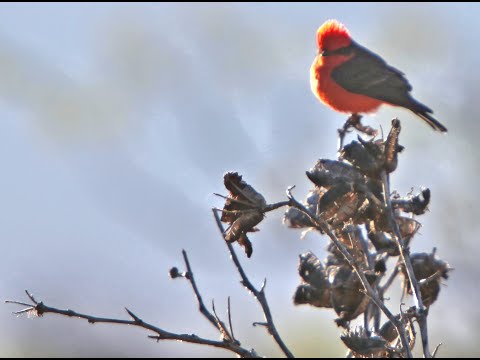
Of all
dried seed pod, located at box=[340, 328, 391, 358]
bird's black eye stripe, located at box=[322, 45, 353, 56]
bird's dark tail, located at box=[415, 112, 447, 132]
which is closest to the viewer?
dried seed pod, located at box=[340, 328, 391, 358]

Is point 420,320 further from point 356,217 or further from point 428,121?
point 428,121

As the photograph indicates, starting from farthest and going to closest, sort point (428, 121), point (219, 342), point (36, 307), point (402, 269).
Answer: point (428, 121) < point (402, 269) < point (36, 307) < point (219, 342)

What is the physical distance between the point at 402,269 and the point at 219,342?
69cm

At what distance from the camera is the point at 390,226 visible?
1721 millimetres

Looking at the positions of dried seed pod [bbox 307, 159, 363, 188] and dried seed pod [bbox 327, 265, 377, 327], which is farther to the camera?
dried seed pod [bbox 327, 265, 377, 327]

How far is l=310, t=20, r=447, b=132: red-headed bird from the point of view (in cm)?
414

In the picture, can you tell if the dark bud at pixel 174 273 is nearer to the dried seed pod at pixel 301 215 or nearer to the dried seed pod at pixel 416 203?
the dried seed pod at pixel 301 215

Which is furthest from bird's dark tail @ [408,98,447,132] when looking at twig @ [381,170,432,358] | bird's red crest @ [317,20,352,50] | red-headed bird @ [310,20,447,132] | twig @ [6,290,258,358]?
twig @ [6,290,258,358]

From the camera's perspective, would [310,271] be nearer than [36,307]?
No

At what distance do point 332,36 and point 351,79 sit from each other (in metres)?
0.28

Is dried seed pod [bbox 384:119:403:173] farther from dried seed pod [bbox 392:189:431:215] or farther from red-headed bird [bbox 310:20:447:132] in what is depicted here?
red-headed bird [bbox 310:20:447:132]

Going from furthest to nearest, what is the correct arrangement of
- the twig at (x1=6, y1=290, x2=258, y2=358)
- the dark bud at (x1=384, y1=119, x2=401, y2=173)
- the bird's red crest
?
the bird's red crest < the dark bud at (x1=384, y1=119, x2=401, y2=173) < the twig at (x1=6, y1=290, x2=258, y2=358)

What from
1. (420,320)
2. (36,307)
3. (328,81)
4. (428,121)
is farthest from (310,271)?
(328,81)

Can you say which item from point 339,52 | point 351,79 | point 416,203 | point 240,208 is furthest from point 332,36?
point 240,208
